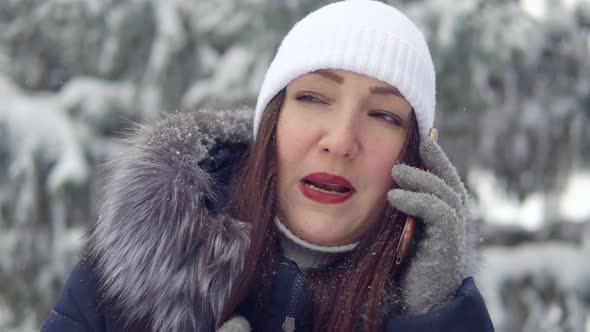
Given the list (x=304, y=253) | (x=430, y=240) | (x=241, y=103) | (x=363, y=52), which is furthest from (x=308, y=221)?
(x=241, y=103)

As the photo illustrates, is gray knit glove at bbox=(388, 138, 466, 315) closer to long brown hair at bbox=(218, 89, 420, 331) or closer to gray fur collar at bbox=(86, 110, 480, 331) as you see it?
long brown hair at bbox=(218, 89, 420, 331)

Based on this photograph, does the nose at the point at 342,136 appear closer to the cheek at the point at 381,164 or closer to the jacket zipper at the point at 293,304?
the cheek at the point at 381,164

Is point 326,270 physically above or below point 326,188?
below

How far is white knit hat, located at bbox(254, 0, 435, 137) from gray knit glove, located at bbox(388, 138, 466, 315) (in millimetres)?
216

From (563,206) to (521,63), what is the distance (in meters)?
1.19

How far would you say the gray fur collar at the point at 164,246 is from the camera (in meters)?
1.33

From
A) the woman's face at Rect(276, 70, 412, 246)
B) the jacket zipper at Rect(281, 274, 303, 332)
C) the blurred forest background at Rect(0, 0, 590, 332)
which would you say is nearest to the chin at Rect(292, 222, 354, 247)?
the woman's face at Rect(276, 70, 412, 246)

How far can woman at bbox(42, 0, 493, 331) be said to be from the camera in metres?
1.34

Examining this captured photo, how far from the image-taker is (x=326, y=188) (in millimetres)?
1435

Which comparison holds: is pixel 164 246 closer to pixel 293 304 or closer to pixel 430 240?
pixel 293 304

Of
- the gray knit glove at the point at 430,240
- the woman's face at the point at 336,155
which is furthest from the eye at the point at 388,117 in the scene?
the gray knit glove at the point at 430,240

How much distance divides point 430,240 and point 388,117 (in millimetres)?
331

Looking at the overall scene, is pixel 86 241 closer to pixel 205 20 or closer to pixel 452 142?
pixel 205 20

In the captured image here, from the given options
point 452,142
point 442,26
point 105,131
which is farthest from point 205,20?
point 452,142
